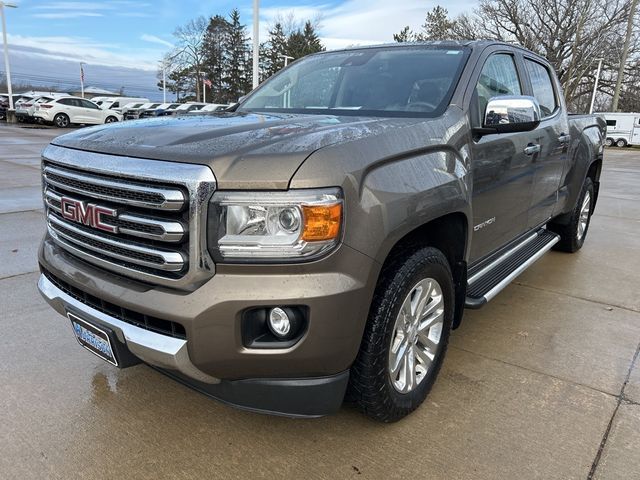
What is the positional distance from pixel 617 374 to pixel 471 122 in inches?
68.1

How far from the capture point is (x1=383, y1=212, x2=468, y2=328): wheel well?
8.11 ft

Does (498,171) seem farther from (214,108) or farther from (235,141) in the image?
(214,108)

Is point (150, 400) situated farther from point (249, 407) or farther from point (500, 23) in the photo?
point (500, 23)

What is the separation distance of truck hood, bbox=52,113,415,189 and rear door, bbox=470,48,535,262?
73 cm

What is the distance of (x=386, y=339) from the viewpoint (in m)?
2.18

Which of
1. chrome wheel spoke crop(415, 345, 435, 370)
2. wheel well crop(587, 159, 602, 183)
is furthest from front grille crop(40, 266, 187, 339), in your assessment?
wheel well crop(587, 159, 602, 183)

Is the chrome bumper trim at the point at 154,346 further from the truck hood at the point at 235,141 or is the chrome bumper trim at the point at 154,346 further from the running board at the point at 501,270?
the running board at the point at 501,270

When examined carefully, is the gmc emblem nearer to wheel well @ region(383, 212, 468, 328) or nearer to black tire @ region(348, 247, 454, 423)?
black tire @ region(348, 247, 454, 423)

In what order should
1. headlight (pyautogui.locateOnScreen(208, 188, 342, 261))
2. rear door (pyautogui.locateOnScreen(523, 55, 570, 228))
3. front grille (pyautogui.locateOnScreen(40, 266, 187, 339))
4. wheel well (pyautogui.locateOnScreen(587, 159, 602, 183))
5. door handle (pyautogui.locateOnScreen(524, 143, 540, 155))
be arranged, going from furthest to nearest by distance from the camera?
wheel well (pyautogui.locateOnScreen(587, 159, 602, 183)), rear door (pyautogui.locateOnScreen(523, 55, 570, 228)), door handle (pyautogui.locateOnScreen(524, 143, 540, 155)), front grille (pyautogui.locateOnScreen(40, 266, 187, 339)), headlight (pyautogui.locateOnScreen(208, 188, 342, 261))

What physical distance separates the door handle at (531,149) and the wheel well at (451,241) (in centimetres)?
108

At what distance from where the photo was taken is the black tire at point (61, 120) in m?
26.6

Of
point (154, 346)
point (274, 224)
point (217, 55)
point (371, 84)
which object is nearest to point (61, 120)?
point (371, 84)

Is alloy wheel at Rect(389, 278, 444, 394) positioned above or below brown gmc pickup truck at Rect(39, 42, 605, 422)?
below

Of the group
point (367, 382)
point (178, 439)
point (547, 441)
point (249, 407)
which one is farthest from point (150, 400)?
point (547, 441)
